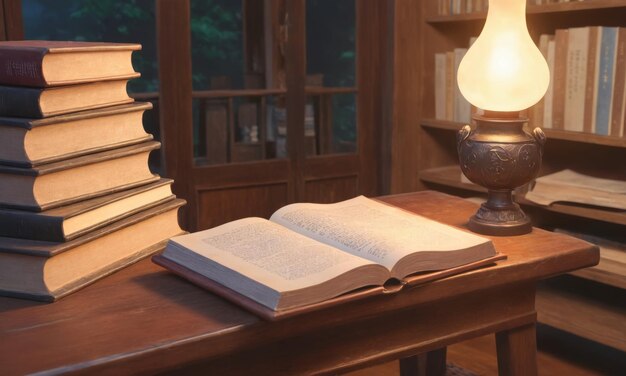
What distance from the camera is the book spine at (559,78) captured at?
2271 millimetres

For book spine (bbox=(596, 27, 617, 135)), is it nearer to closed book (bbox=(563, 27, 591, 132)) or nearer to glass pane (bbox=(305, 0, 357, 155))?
closed book (bbox=(563, 27, 591, 132))

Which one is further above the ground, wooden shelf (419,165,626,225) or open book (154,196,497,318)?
open book (154,196,497,318)

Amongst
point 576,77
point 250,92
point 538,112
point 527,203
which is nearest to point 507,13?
point 576,77

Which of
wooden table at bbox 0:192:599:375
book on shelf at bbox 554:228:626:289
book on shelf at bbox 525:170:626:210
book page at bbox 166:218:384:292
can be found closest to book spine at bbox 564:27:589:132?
book on shelf at bbox 525:170:626:210

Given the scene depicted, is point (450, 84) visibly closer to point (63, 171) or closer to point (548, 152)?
point (548, 152)

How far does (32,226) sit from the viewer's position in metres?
1.05

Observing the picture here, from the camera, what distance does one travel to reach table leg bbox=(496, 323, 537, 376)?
4.14 feet

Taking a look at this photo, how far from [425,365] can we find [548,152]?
1203 mm

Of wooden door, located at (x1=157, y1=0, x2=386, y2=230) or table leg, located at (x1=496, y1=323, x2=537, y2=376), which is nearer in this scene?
table leg, located at (x1=496, y1=323, x2=537, y2=376)

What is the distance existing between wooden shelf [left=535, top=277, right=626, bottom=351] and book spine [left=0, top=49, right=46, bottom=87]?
1.75m

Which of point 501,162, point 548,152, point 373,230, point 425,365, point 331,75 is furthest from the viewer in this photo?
point 331,75

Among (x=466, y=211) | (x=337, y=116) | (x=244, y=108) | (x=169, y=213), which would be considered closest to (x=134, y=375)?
(x=169, y=213)

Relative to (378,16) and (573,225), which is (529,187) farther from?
(378,16)

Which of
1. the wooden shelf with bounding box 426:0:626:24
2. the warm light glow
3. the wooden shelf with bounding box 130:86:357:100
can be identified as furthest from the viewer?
the wooden shelf with bounding box 130:86:357:100
